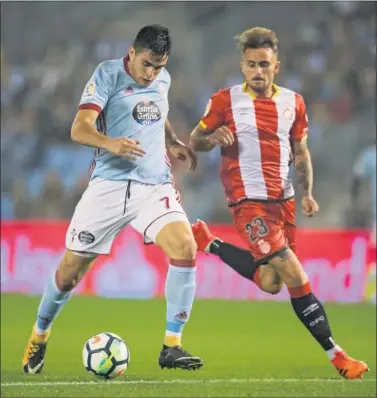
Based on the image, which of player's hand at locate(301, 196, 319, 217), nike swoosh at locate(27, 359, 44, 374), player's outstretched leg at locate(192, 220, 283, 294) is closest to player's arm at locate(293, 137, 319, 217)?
player's hand at locate(301, 196, 319, 217)

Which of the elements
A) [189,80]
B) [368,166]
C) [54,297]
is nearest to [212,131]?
[54,297]

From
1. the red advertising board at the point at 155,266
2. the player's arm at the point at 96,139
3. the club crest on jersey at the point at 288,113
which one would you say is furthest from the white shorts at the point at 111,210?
the red advertising board at the point at 155,266

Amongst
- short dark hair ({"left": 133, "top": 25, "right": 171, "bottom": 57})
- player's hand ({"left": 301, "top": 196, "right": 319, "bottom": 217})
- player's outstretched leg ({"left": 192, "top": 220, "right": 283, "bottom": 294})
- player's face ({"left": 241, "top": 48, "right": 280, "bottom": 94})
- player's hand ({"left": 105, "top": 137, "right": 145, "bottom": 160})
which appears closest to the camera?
player's hand ({"left": 105, "top": 137, "right": 145, "bottom": 160})

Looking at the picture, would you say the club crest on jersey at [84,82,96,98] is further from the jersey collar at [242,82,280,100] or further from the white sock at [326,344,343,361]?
the white sock at [326,344,343,361]

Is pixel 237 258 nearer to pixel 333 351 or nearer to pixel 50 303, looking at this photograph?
pixel 333 351

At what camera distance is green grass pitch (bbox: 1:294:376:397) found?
6.84 m

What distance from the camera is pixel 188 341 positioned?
992 cm

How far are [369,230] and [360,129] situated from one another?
183 centimetres

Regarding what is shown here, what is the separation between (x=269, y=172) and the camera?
22.5 feet

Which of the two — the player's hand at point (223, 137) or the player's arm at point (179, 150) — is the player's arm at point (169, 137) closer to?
the player's arm at point (179, 150)

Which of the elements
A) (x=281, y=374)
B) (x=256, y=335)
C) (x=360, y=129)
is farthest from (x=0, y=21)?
(x=281, y=374)

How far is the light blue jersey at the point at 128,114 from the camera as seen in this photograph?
6.00 m

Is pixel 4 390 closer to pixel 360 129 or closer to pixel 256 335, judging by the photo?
pixel 256 335

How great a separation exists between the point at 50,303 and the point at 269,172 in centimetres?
152
